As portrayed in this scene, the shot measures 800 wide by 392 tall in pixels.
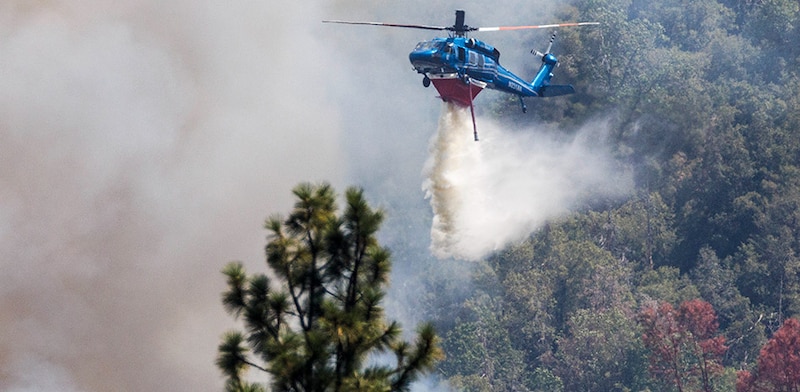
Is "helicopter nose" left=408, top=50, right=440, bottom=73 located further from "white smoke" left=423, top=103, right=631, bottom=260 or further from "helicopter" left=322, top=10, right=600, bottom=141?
"white smoke" left=423, top=103, right=631, bottom=260

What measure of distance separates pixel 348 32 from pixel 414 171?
33.0 ft

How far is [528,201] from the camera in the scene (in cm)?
11594

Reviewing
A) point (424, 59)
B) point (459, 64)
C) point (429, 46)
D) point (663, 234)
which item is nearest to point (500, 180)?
point (663, 234)

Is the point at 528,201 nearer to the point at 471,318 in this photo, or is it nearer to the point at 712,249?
the point at 471,318

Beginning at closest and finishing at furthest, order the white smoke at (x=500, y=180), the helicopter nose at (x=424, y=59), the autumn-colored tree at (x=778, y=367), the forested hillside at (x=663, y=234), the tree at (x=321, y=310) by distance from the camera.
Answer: the tree at (x=321, y=310), the helicopter nose at (x=424, y=59), the white smoke at (x=500, y=180), the autumn-colored tree at (x=778, y=367), the forested hillside at (x=663, y=234)

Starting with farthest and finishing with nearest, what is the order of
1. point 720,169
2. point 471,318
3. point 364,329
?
point 720,169
point 471,318
point 364,329

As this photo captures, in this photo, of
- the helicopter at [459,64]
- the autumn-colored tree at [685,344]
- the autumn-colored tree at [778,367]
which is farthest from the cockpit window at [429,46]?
the autumn-colored tree at [685,344]

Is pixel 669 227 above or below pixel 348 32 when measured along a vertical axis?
below

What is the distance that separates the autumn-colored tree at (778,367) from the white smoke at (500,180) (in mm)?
14437

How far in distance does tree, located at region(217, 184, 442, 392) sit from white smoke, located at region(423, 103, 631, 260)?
3858 centimetres

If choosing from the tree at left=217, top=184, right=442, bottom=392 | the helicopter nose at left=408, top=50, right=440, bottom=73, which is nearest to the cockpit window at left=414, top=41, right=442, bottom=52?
the helicopter nose at left=408, top=50, right=440, bottom=73

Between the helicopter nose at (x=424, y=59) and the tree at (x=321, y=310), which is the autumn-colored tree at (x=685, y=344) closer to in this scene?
the helicopter nose at (x=424, y=59)

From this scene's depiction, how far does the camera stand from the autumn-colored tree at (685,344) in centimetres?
11350

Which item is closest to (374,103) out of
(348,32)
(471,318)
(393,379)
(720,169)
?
(348,32)
